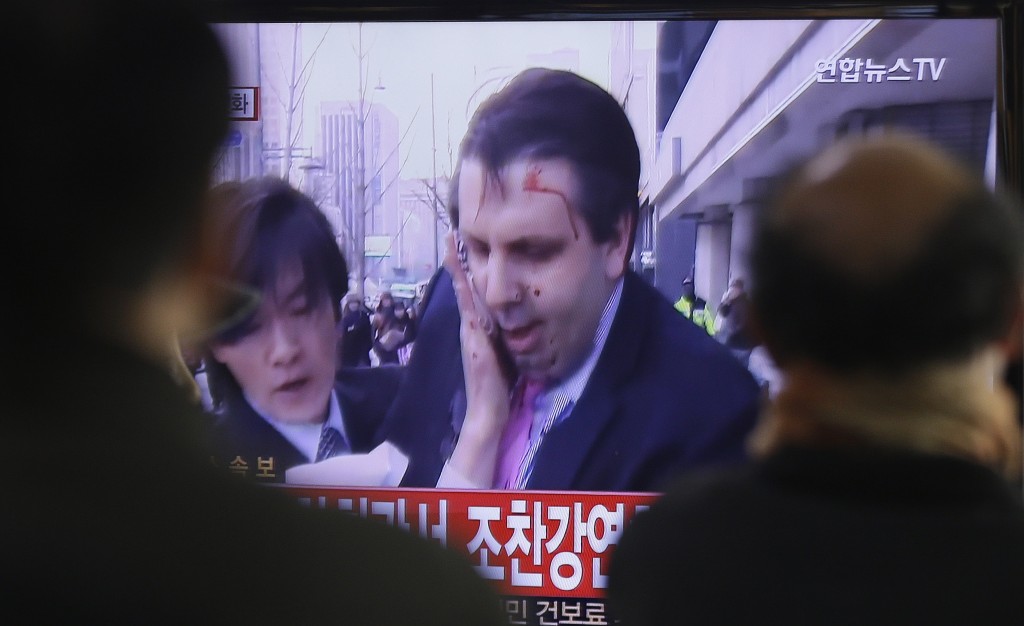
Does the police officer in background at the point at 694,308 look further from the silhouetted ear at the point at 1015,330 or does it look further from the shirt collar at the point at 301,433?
the silhouetted ear at the point at 1015,330

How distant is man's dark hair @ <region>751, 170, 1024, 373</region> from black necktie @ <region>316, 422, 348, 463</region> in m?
1.21

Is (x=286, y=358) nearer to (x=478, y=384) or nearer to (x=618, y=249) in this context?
(x=478, y=384)

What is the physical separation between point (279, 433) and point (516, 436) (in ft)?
1.57

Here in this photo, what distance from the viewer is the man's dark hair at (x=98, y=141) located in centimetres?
71

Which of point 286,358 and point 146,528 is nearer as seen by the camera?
point 146,528

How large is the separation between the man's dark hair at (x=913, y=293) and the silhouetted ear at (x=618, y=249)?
94 cm

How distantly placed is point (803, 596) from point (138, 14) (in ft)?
2.56

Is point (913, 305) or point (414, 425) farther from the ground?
point (913, 305)

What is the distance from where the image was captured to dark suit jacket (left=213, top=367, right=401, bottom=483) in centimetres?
202

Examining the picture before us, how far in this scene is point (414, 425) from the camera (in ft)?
6.63

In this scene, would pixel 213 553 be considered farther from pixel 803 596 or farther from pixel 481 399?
pixel 481 399

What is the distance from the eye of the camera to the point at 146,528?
0.70 metres

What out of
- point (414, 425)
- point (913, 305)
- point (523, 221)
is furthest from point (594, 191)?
point (913, 305)

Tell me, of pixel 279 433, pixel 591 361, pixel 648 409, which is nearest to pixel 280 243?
pixel 279 433
